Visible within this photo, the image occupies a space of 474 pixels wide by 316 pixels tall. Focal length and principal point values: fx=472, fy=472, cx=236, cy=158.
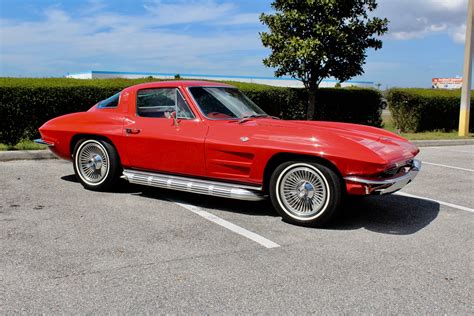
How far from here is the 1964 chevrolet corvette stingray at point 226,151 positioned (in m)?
4.55

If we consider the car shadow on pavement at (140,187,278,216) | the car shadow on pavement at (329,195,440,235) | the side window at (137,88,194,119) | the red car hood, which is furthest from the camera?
the side window at (137,88,194,119)

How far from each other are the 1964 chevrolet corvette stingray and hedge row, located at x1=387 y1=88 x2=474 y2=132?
11.5m

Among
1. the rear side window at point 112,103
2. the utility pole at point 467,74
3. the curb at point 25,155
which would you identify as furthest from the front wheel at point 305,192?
the utility pole at point 467,74

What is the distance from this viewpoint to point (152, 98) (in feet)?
19.2

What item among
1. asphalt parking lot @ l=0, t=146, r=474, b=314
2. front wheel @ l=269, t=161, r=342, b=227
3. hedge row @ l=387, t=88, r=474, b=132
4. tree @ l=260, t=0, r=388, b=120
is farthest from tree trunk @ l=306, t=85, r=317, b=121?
front wheel @ l=269, t=161, r=342, b=227

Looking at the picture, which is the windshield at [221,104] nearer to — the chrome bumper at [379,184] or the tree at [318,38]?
the chrome bumper at [379,184]

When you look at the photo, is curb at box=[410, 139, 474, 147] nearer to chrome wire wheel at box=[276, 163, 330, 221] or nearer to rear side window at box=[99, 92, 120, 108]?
chrome wire wheel at box=[276, 163, 330, 221]

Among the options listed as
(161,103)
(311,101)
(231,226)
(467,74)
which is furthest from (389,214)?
(467,74)

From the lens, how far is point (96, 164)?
19.9 ft

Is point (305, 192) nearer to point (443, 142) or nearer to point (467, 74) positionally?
point (443, 142)

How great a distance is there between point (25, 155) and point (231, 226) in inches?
211

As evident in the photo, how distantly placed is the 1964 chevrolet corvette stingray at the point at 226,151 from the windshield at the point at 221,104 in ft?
0.04

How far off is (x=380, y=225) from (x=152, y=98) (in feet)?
10.1

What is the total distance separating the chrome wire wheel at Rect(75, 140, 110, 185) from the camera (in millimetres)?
5992
